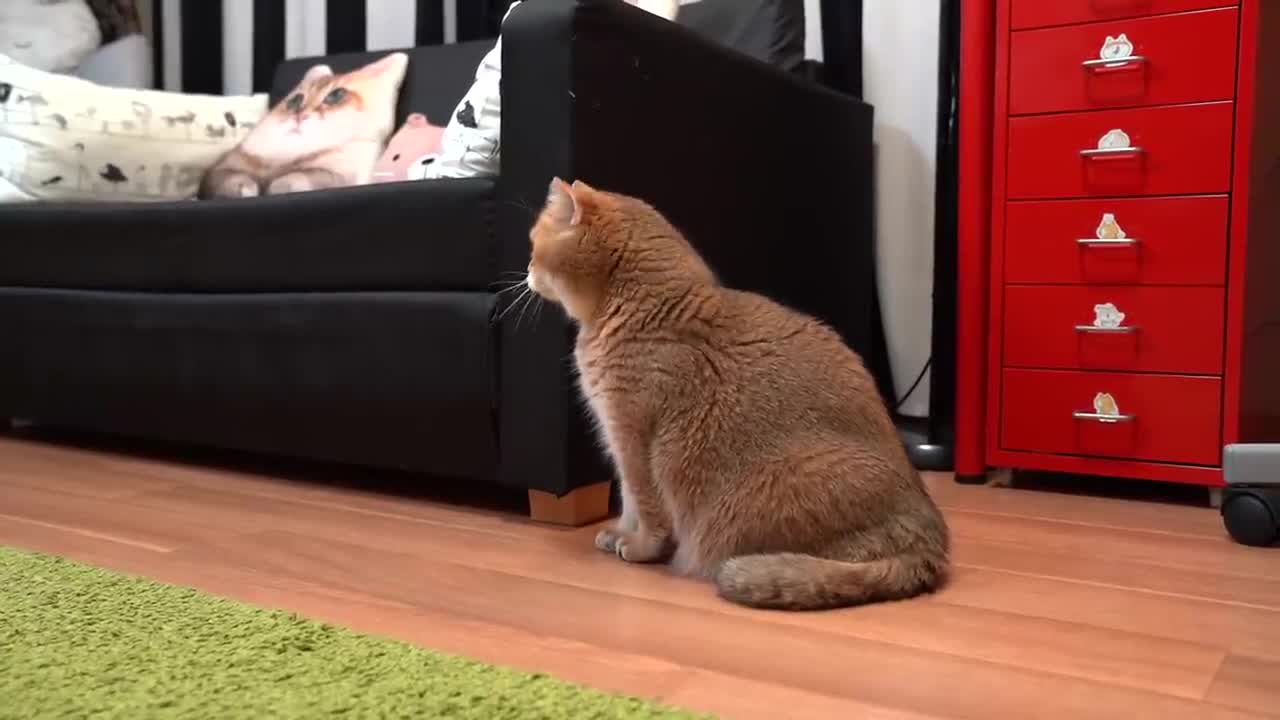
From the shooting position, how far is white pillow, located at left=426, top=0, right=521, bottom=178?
1614mm

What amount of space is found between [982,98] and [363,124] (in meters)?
1.40

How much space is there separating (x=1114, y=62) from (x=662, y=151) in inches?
31.4

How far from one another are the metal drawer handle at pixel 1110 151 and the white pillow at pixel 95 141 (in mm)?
1954

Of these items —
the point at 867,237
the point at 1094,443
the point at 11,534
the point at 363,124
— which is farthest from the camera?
the point at 363,124

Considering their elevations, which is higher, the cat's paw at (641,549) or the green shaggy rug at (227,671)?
the green shaggy rug at (227,671)

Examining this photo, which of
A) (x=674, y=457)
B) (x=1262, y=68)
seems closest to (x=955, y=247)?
(x=1262, y=68)

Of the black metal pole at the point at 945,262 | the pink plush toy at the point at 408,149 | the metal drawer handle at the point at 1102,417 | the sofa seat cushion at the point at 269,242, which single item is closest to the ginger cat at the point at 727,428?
the sofa seat cushion at the point at 269,242

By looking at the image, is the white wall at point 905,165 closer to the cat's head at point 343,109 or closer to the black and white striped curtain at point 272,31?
the black and white striped curtain at point 272,31

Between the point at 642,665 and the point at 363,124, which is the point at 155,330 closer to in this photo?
the point at 363,124

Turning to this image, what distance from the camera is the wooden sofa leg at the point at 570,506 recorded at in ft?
5.10

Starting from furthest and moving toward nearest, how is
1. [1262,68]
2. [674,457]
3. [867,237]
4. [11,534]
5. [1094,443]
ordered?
[867,237] < [1094,443] < [1262,68] < [11,534] < [674,457]

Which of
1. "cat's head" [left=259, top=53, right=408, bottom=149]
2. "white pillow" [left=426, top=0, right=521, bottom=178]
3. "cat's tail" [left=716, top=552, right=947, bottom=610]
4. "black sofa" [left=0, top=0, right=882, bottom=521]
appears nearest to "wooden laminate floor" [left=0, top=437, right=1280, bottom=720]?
"cat's tail" [left=716, top=552, right=947, bottom=610]

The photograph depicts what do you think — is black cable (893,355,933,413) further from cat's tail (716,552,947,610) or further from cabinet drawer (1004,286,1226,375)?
cat's tail (716,552,947,610)

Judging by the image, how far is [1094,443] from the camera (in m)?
A: 1.85
